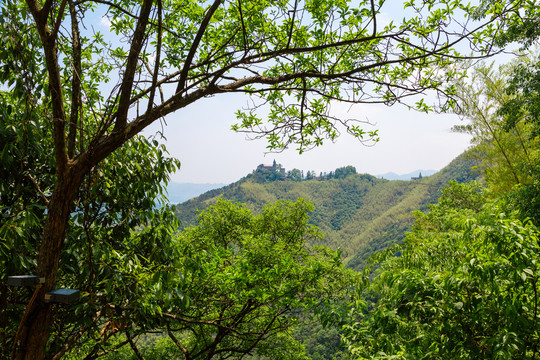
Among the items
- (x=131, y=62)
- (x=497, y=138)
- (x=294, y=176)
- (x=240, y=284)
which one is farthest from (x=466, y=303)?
(x=294, y=176)

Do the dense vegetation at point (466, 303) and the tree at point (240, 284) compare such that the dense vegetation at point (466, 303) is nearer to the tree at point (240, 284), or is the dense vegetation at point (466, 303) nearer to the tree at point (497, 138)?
the tree at point (240, 284)

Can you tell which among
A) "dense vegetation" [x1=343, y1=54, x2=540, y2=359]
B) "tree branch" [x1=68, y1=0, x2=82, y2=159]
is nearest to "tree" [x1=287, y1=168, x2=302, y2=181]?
"dense vegetation" [x1=343, y1=54, x2=540, y2=359]

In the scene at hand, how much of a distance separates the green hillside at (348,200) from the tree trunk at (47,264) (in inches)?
2422

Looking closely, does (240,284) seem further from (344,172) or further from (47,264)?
(344,172)

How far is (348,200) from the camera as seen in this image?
292ft

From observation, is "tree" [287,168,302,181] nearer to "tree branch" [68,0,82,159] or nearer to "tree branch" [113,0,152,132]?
"tree branch" [68,0,82,159]

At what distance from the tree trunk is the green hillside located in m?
61.5

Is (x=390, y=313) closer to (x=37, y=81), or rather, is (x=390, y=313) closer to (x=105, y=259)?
(x=105, y=259)

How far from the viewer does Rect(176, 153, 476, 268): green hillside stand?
222 feet

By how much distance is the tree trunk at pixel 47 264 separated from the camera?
5.98 ft

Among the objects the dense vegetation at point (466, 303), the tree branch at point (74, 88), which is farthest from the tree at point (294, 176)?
the tree branch at point (74, 88)

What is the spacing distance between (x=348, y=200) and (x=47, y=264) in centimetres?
9002

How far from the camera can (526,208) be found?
6531mm

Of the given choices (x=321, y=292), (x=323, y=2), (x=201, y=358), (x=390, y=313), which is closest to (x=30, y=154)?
(x=323, y=2)
